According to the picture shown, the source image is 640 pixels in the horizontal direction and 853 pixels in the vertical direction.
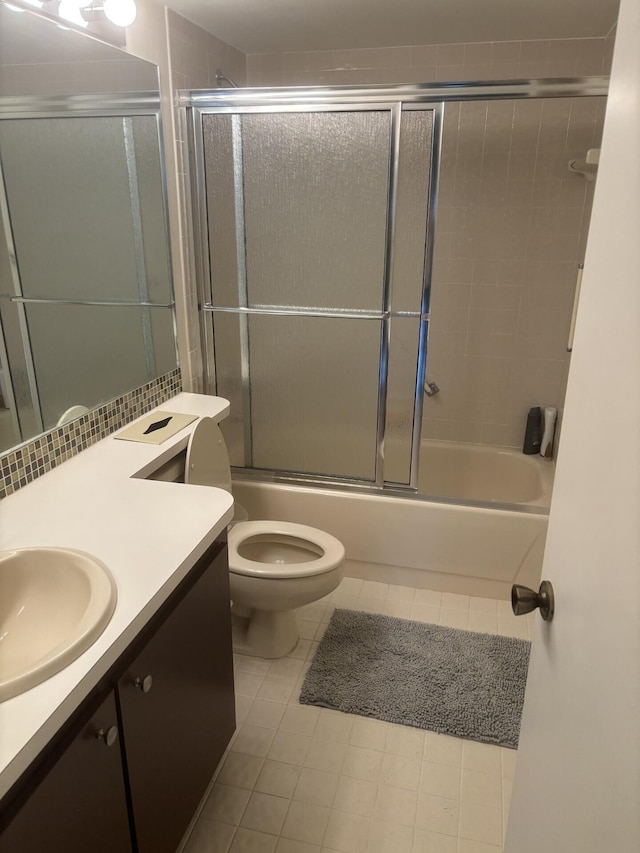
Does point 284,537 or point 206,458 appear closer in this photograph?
point 206,458

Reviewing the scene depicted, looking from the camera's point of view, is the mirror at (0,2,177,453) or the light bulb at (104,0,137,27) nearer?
the mirror at (0,2,177,453)

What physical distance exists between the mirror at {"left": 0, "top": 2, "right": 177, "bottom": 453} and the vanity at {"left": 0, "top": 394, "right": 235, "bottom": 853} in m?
0.27

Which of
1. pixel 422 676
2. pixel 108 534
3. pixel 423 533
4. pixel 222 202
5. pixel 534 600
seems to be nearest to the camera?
pixel 534 600

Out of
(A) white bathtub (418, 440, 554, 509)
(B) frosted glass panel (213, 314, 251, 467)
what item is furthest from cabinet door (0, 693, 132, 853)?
(A) white bathtub (418, 440, 554, 509)

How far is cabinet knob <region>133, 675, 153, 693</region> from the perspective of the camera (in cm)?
113

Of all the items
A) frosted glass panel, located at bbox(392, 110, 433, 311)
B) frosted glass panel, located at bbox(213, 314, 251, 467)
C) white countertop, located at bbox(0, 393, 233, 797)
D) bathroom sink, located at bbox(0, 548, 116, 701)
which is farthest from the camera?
frosted glass panel, located at bbox(213, 314, 251, 467)

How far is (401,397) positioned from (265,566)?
892mm

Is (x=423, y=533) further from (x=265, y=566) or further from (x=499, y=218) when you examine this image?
(x=499, y=218)

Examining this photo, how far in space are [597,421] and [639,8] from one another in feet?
1.53

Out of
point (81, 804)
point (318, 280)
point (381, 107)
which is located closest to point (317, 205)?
point (318, 280)

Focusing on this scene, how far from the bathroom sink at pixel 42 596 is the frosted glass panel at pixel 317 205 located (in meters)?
1.49

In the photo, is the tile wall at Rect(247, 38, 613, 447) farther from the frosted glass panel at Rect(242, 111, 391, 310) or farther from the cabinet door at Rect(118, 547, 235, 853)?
the cabinet door at Rect(118, 547, 235, 853)

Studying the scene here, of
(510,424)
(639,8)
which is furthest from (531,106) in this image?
(639,8)

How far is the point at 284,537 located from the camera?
226 centimetres
